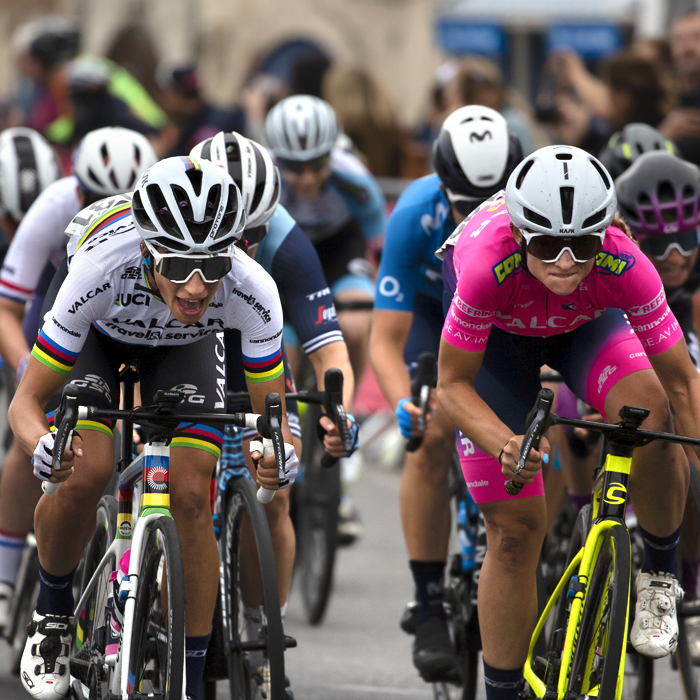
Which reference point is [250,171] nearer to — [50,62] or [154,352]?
[154,352]

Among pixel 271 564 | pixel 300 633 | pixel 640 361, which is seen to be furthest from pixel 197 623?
pixel 300 633

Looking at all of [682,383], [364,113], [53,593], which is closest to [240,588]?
[53,593]

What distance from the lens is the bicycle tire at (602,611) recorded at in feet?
13.1

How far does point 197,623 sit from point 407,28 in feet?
74.1

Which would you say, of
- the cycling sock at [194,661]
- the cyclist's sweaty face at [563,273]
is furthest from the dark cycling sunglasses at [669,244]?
the cycling sock at [194,661]

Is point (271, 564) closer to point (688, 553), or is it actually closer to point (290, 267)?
point (290, 267)

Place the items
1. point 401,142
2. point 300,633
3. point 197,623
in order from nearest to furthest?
point 197,623 < point 300,633 < point 401,142

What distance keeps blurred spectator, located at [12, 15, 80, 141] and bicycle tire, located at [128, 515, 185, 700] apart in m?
7.91

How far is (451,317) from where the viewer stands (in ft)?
14.7

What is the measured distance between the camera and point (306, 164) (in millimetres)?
7734

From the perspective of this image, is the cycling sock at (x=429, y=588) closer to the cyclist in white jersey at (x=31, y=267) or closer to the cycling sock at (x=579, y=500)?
the cycling sock at (x=579, y=500)

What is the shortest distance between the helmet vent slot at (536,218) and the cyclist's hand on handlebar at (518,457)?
0.67 metres

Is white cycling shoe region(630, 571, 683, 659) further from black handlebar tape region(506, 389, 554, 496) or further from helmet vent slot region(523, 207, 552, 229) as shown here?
helmet vent slot region(523, 207, 552, 229)

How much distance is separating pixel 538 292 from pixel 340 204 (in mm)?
3826
